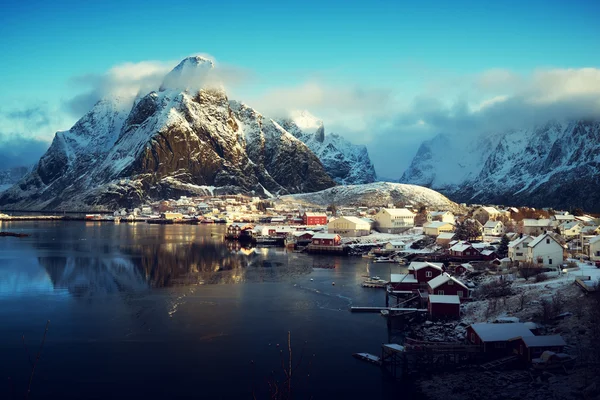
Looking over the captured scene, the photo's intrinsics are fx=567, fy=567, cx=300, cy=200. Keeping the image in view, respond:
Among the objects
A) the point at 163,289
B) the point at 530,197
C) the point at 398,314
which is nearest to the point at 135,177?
the point at 530,197

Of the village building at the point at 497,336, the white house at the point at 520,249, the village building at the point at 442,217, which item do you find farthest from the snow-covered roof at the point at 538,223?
the village building at the point at 497,336

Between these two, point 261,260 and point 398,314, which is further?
point 261,260

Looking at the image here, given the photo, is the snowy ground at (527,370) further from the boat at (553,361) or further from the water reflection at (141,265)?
the water reflection at (141,265)

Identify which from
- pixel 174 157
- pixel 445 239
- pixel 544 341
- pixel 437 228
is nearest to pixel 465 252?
pixel 445 239

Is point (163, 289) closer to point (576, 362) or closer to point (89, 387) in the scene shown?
point (89, 387)

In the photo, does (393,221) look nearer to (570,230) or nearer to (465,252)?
(570,230)

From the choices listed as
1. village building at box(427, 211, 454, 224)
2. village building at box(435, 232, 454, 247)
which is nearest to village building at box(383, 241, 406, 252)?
village building at box(435, 232, 454, 247)

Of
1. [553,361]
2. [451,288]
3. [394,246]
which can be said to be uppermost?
[394,246]
